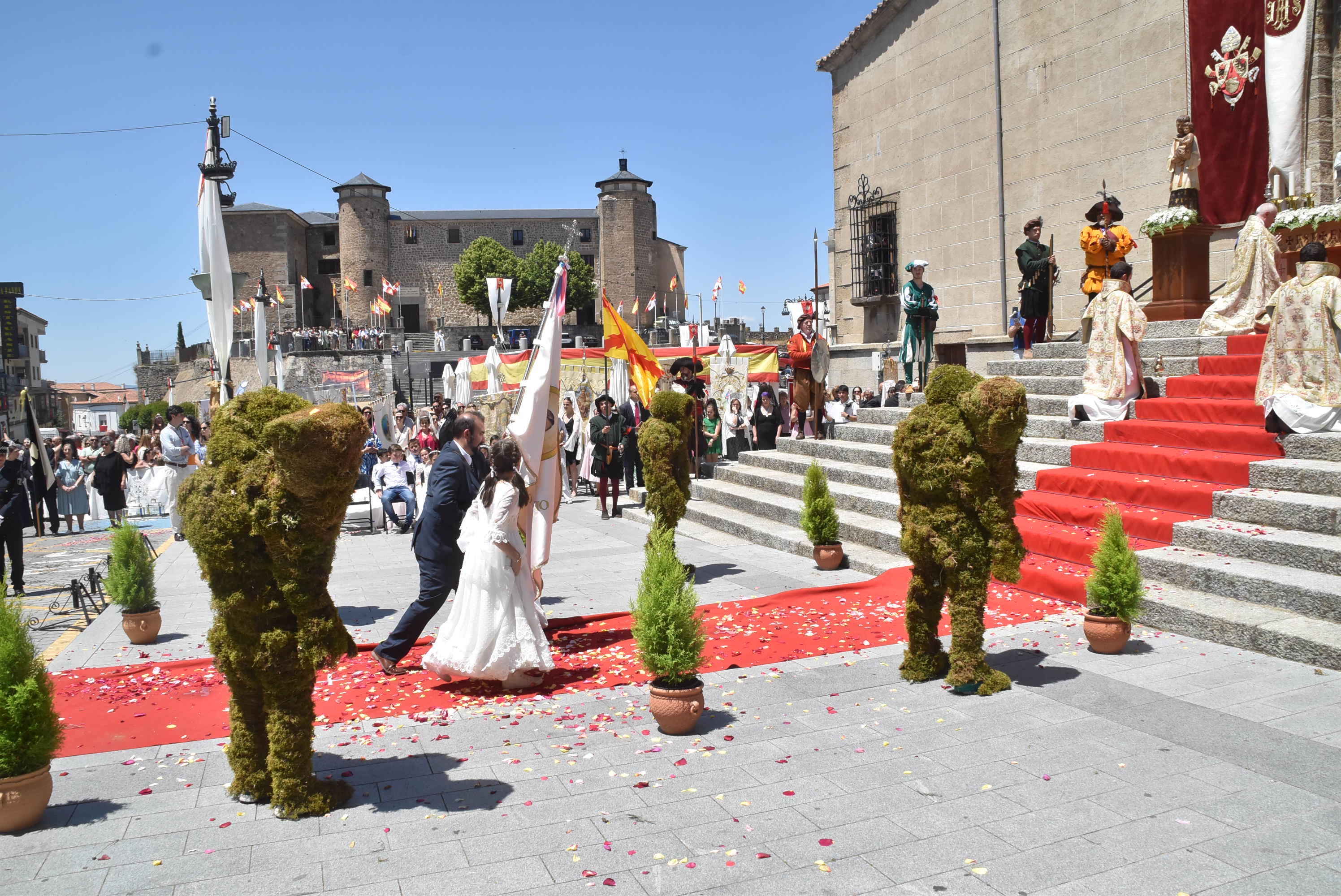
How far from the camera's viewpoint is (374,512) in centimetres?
1572

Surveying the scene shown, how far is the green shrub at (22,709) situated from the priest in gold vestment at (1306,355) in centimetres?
934

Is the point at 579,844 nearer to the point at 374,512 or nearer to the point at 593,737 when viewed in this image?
the point at 593,737

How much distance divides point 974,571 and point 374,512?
12037 mm

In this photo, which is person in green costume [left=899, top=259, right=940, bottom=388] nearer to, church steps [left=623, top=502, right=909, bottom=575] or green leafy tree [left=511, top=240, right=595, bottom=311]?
church steps [left=623, top=502, right=909, bottom=575]

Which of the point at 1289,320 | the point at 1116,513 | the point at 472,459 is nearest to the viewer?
the point at 1116,513

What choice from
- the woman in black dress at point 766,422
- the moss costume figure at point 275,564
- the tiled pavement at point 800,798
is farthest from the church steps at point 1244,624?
the woman in black dress at point 766,422

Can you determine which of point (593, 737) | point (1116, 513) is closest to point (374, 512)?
point (593, 737)

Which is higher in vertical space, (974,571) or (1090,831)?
(974,571)

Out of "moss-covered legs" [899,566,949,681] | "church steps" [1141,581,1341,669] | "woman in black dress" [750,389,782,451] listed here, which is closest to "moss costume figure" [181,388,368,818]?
"moss-covered legs" [899,566,949,681]

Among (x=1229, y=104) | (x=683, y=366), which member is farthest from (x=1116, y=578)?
(x=1229, y=104)

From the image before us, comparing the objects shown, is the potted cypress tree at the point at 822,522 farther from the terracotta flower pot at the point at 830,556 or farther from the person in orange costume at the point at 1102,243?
the person in orange costume at the point at 1102,243

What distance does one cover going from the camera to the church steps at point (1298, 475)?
752cm

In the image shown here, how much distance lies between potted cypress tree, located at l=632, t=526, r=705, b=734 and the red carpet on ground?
3.76ft

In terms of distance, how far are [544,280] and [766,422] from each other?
187ft
